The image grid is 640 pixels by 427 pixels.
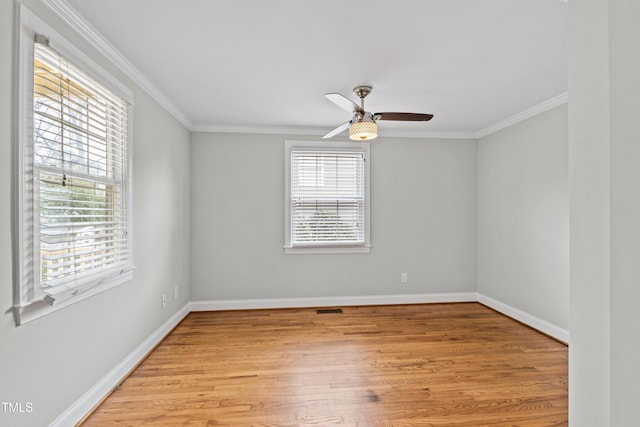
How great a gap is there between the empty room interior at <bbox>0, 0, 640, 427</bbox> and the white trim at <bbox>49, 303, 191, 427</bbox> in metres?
Answer: 0.02

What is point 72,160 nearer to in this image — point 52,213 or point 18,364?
point 52,213

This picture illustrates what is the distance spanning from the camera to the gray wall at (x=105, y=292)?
1516mm

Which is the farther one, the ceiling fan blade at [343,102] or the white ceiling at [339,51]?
the ceiling fan blade at [343,102]

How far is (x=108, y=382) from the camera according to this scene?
231cm

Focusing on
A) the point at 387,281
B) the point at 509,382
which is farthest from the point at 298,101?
the point at 509,382

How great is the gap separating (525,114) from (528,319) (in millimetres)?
2293

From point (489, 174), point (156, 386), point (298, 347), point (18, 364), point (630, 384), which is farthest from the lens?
point (489, 174)

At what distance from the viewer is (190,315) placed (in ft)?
13.4

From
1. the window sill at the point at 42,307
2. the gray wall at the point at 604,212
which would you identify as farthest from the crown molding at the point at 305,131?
the gray wall at the point at 604,212

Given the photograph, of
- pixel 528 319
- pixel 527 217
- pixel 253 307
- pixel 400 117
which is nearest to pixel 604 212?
pixel 400 117

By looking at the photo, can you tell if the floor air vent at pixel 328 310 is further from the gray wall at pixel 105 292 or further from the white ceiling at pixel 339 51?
the white ceiling at pixel 339 51

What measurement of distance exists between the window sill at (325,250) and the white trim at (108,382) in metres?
1.67

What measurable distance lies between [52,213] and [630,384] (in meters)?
2.36

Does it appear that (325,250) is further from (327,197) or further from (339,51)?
(339,51)
